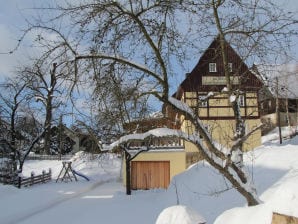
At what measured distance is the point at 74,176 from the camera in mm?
35062

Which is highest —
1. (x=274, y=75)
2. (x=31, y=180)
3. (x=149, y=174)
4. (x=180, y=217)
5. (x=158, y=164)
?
(x=274, y=75)

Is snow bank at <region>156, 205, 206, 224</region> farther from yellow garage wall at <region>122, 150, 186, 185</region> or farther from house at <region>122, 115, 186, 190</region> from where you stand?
yellow garage wall at <region>122, 150, 186, 185</region>

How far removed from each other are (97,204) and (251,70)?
13009 millimetres

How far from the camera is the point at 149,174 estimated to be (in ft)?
96.4

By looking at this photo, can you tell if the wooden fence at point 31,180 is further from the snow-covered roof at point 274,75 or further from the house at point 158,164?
the snow-covered roof at point 274,75

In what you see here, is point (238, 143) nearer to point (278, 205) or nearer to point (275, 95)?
point (275, 95)

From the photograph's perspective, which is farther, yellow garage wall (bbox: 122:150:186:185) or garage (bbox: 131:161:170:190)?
garage (bbox: 131:161:170:190)

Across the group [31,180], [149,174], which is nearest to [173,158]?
[149,174]

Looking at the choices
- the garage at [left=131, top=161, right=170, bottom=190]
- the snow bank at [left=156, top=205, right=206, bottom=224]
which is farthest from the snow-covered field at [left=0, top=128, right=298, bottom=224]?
the garage at [left=131, top=161, right=170, bottom=190]

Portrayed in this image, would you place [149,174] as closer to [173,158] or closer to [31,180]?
[173,158]

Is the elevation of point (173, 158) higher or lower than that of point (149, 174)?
higher

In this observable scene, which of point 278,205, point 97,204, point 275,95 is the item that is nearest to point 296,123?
point 97,204

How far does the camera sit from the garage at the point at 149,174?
2912cm

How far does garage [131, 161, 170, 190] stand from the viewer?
29125 millimetres
